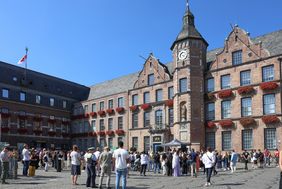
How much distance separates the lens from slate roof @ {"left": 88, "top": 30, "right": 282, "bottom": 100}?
1506 inches

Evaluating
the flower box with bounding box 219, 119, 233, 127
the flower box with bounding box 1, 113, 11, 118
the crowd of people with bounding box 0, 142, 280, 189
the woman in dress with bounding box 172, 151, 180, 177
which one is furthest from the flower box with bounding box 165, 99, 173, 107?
the flower box with bounding box 1, 113, 11, 118

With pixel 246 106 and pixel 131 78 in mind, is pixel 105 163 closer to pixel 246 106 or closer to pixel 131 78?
pixel 246 106

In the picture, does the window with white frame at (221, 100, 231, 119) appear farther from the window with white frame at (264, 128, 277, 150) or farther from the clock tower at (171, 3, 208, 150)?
the window with white frame at (264, 128, 277, 150)

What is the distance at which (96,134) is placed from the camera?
57.8m

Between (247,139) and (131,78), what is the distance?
23.0 metres

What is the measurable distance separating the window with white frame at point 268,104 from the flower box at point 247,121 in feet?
4.70

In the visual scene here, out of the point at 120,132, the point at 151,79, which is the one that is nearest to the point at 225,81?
the point at 151,79

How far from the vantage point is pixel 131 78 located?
56594mm

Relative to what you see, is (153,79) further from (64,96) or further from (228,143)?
(64,96)

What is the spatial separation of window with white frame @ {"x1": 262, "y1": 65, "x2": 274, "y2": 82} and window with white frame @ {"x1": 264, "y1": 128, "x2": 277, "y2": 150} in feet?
16.2

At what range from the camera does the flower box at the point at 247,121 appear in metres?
37.6

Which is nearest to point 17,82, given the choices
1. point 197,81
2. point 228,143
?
point 197,81

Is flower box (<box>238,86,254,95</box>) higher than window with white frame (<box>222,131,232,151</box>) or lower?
higher

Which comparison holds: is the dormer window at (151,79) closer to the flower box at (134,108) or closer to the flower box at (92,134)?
the flower box at (134,108)
